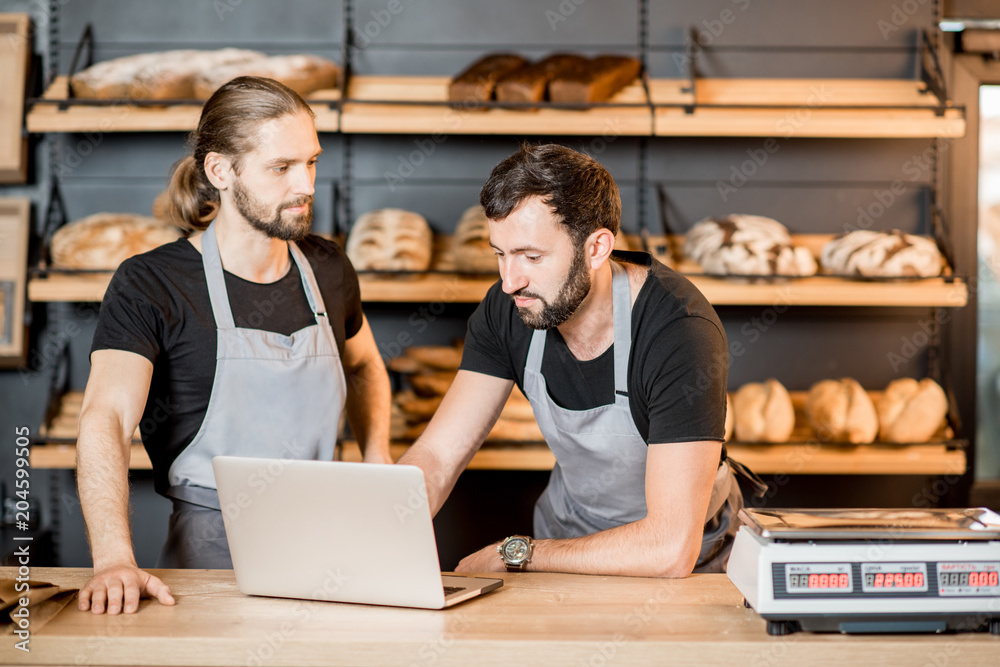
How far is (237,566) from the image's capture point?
128 cm

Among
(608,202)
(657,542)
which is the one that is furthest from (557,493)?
(608,202)

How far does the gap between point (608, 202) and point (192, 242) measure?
2.79ft

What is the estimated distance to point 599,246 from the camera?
→ 5.21 feet

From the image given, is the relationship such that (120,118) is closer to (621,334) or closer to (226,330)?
(226,330)

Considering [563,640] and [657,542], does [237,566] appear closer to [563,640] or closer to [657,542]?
[563,640]

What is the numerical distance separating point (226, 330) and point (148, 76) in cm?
115

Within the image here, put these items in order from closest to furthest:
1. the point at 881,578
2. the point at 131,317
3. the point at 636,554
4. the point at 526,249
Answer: the point at 881,578 → the point at 636,554 → the point at 526,249 → the point at 131,317

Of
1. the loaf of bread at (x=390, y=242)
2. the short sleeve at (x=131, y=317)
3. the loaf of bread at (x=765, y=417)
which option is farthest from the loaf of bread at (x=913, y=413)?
the short sleeve at (x=131, y=317)

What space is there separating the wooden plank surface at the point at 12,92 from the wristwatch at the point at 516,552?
→ 2.16 metres

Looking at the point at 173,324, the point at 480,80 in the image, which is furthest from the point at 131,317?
the point at 480,80

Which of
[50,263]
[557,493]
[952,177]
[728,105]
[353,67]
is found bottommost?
[557,493]

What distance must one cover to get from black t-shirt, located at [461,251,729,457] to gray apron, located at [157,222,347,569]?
330 mm

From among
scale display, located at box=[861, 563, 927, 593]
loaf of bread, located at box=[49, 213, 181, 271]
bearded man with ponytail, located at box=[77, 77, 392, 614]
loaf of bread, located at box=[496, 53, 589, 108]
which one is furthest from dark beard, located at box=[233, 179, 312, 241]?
scale display, located at box=[861, 563, 927, 593]

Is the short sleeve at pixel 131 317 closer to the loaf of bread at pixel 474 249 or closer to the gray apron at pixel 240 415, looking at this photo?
the gray apron at pixel 240 415
